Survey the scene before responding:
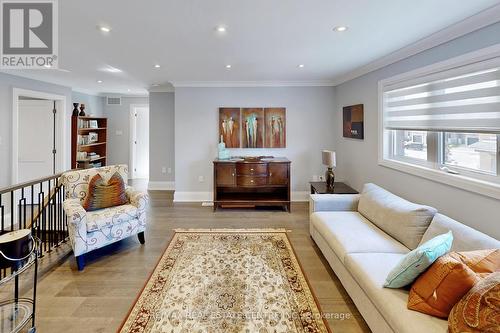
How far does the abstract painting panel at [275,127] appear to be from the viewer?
565 centimetres

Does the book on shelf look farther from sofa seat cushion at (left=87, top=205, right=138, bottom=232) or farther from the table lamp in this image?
the table lamp

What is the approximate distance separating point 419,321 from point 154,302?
1959 mm

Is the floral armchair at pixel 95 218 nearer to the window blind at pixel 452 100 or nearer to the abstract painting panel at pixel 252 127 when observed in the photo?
the abstract painting panel at pixel 252 127

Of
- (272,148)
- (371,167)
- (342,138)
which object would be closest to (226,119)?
(272,148)

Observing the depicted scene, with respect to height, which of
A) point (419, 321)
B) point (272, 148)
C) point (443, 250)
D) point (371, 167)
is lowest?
point (419, 321)

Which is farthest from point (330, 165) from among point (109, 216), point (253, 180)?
point (109, 216)

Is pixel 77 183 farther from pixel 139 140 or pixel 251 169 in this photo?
pixel 139 140

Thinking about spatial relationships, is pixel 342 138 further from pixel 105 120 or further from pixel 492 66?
pixel 105 120

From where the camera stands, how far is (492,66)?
219 centimetres

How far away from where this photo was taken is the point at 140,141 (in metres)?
8.29

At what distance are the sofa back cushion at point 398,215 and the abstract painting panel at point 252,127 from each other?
2.79 m

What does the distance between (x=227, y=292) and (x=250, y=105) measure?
155 inches

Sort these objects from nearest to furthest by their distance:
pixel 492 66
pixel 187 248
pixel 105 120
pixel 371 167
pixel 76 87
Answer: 1. pixel 492 66
2. pixel 187 248
3. pixel 371 167
4. pixel 76 87
5. pixel 105 120

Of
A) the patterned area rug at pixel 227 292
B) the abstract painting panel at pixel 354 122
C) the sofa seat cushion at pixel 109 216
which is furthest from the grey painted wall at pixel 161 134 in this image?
the abstract painting panel at pixel 354 122
